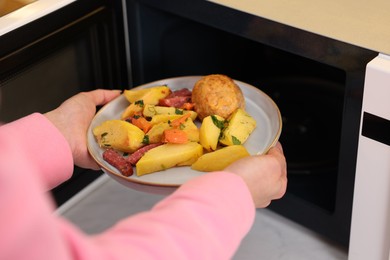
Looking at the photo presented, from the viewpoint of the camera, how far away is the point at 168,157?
73 centimetres

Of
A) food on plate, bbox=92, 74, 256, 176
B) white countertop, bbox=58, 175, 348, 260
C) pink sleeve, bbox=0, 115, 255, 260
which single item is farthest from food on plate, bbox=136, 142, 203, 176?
white countertop, bbox=58, 175, 348, 260

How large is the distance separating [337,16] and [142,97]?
26cm

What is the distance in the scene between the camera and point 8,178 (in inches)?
17.4

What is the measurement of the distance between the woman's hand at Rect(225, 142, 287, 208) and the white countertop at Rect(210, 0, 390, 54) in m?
0.16

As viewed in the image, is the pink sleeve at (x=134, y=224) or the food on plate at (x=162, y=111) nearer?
the pink sleeve at (x=134, y=224)

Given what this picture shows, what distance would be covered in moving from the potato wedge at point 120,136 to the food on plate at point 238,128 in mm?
99

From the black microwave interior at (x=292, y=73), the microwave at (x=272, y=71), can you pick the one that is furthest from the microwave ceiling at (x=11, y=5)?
the black microwave interior at (x=292, y=73)

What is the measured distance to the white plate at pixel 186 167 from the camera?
28.8 inches

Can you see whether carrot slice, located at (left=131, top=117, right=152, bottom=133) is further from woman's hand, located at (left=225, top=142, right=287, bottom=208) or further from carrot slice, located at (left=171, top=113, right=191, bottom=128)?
woman's hand, located at (left=225, top=142, right=287, bottom=208)

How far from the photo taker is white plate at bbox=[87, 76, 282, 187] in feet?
2.40

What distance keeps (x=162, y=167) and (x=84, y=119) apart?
149mm

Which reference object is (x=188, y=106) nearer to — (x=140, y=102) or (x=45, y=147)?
(x=140, y=102)

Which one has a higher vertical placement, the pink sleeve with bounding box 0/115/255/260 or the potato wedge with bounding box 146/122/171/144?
the pink sleeve with bounding box 0/115/255/260

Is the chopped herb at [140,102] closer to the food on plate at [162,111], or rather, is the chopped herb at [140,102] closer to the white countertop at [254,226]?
the food on plate at [162,111]
